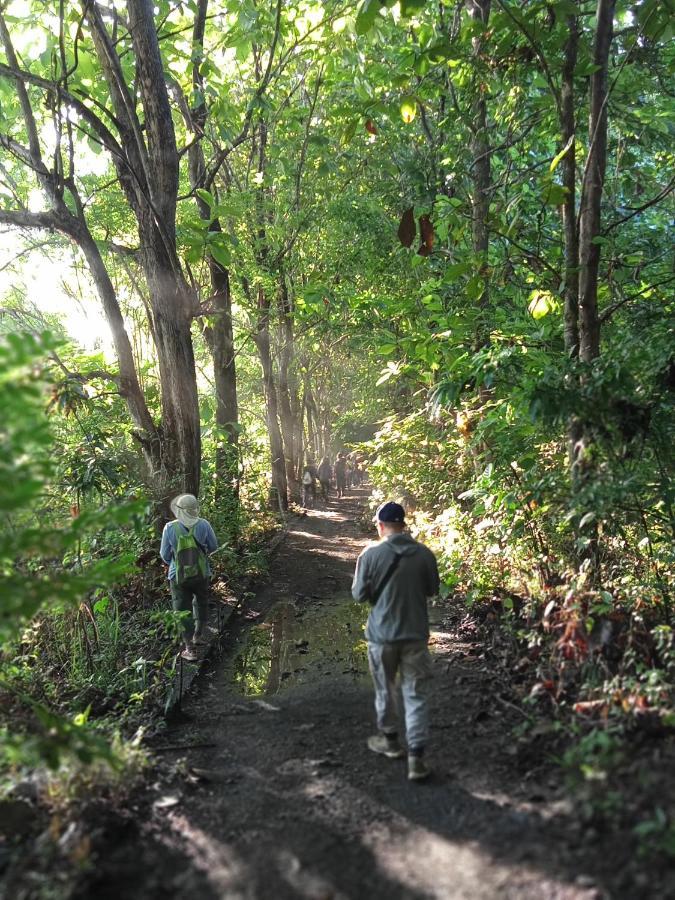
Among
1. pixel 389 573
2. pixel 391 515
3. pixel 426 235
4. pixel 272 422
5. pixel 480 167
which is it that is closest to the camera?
pixel 389 573

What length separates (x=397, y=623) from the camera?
4.52 metres

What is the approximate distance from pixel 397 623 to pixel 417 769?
0.97 meters

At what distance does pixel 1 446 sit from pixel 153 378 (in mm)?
9398

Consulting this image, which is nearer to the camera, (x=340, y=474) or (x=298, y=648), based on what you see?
(x=298, y=648)

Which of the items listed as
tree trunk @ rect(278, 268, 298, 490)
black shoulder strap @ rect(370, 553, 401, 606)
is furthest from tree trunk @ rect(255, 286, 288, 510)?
black shoulder strap @ rect(370, 553, 401, 606)

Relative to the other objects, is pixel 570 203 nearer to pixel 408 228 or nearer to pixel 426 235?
pixel 426 235

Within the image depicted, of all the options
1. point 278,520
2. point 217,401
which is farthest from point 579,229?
point 278,520

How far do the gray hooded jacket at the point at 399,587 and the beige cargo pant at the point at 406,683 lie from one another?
9 cm

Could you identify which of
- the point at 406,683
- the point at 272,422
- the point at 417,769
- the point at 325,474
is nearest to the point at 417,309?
the point at 406,683

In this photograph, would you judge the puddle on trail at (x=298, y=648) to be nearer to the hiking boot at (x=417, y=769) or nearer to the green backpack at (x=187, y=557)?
the green backpack at (x=187, y=557)

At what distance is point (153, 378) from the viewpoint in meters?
11.8

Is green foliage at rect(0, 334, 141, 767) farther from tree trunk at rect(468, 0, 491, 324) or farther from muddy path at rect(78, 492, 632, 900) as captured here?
tree trunk at rect(468, 0, 491, 324)

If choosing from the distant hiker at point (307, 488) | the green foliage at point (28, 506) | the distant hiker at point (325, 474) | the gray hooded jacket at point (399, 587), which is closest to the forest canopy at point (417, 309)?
the green foliage at point (28, 506)

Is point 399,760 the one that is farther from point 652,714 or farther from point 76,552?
point 76,552
